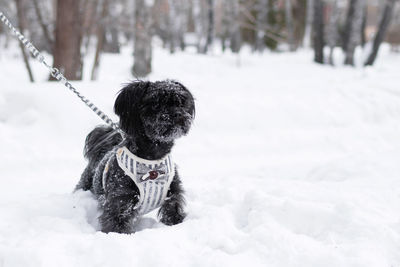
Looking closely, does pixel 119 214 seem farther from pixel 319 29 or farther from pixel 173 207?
pixel 319 29

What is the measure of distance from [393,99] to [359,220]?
19.5ft

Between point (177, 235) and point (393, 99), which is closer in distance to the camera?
point (177, 235)

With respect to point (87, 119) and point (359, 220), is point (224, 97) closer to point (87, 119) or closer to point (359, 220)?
point (87, 119)

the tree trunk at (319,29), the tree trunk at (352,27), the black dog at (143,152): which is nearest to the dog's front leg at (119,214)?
the black dog at (143,152)

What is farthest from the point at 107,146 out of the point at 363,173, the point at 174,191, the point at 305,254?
the point at 363,173

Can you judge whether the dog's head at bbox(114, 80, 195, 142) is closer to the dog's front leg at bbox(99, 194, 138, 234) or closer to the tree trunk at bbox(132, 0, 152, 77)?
the dog's front leg at bbox(99, 194, 138, 234)

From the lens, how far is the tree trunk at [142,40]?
9.99 metres

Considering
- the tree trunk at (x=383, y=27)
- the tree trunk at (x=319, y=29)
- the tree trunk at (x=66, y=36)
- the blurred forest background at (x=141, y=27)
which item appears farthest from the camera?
the tree trunk at (x=319, y=29)

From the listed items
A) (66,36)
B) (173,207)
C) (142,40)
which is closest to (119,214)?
(173,207)

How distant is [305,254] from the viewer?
2369 millimetres

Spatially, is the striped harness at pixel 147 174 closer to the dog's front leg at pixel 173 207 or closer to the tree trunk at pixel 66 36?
the dog's front leg at pixel 173 207

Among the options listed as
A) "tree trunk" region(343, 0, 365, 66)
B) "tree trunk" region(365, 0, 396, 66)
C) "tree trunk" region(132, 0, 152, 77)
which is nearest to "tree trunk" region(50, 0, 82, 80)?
"tree trunk" region(132, 0, 152, 77)

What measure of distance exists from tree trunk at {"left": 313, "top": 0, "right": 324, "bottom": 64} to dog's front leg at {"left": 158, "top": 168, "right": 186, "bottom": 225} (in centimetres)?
1226

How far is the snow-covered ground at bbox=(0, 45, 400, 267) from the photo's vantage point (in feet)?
7.82
